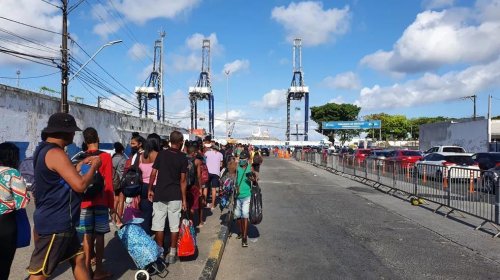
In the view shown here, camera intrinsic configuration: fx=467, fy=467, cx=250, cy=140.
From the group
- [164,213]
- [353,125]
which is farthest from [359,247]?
[353,125]

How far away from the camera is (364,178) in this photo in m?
20.2

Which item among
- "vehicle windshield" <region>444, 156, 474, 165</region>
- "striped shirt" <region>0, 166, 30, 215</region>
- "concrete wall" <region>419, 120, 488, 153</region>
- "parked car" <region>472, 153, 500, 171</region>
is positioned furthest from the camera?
"concrete wall" <region>419, 120, 488, 153</region>

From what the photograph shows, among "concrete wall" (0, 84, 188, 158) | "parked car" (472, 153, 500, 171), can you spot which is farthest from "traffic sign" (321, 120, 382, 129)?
"concrete wall" (0, 84, 188, 158)

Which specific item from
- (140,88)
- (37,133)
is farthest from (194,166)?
(140,88)

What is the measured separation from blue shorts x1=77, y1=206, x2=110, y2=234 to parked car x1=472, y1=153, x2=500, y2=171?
17.8 metres

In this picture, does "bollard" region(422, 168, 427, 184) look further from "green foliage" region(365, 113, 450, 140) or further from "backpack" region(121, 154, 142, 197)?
"green foliage" region(365, 113, 450, 140)

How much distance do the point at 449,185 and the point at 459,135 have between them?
3601 cm

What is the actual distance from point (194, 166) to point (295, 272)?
9.29 ft

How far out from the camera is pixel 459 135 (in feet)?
144

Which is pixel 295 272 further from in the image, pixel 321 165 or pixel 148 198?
pixel 321 165

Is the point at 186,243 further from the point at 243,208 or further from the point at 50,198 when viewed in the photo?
the point at 50,198

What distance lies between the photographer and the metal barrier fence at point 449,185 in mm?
9641

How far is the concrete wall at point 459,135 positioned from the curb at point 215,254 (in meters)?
36.8

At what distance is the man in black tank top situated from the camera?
365 centimetres
